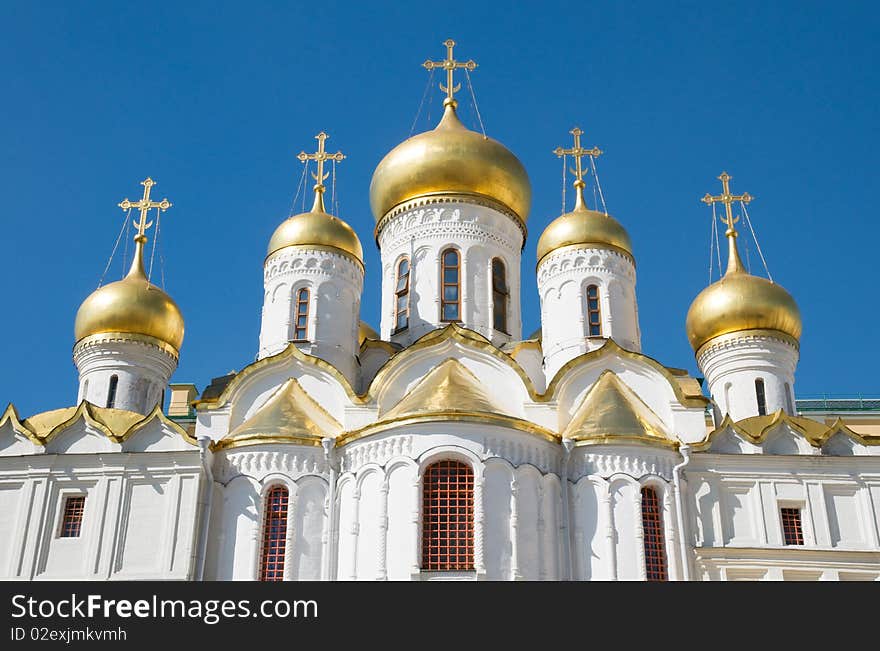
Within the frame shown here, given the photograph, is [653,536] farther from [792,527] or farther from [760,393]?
[760,393]

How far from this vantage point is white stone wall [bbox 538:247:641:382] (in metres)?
21.0

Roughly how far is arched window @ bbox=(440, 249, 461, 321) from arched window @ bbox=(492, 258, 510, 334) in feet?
2.44

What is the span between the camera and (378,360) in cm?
2153

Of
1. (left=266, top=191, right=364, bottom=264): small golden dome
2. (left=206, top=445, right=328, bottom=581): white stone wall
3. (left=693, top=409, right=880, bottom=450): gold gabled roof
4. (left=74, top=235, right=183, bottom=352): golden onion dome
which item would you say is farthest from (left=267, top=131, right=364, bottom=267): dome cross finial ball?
(left=693, top=409, right=880, bottom=450): gold gabled roof

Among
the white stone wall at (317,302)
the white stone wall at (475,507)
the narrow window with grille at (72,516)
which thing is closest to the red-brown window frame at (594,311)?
the white stone wall at (475,507)

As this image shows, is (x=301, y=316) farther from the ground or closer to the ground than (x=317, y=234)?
closer to the ground

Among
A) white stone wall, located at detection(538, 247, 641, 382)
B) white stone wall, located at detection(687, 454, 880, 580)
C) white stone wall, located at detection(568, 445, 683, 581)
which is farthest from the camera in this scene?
white stone wall, located at detection(538, 247, 641, 382)

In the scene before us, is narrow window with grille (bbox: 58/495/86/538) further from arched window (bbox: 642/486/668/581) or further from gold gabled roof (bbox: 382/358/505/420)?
arched window (bbox: 642/486/668/581)

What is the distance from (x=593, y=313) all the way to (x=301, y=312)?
5563 millimetres

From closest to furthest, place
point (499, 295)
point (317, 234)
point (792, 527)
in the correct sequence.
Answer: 1. point (792, 527)
2. point (317, 234)
3. point (499, 295)

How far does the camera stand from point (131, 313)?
867 inches

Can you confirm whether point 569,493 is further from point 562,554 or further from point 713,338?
point 713,338

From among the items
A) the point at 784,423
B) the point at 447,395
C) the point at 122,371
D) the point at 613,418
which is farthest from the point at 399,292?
the point at 784,423
